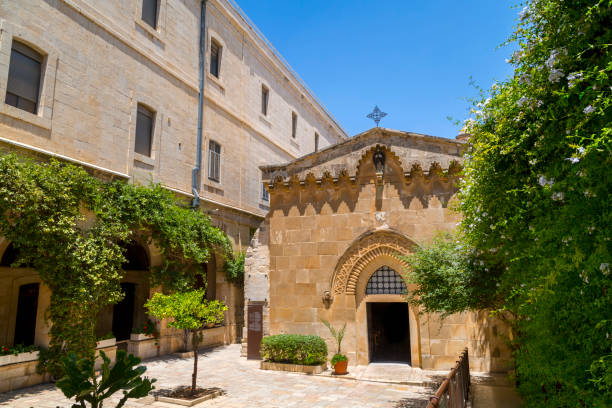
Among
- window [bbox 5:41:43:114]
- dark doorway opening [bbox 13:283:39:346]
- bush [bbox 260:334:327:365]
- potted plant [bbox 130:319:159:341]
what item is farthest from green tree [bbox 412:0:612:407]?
dark doorway opening [bbox 13:283:39:346]

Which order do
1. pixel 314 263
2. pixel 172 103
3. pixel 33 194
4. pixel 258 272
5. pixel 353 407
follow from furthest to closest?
pixel 172 103
pixel 258 272
pixel 314 263
pixel 33 194
pixel 353 407

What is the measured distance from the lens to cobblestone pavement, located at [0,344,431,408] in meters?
8.97

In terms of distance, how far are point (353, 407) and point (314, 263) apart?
5621mm

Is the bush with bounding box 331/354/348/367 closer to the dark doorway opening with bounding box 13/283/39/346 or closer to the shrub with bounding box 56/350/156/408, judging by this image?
the shrub with bounding box 56/350/156/408

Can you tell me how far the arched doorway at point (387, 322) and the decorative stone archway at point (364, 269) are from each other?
20cm

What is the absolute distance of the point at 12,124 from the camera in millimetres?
10477

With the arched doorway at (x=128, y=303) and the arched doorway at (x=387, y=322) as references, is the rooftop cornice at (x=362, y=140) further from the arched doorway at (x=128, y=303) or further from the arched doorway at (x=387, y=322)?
the arched doorway at (x=128, y=303)

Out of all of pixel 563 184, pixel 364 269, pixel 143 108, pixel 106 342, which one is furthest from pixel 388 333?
pixel 563 184

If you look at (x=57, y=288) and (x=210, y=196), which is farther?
(x=210, y=196)

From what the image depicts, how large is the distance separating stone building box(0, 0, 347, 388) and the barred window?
24.1ft

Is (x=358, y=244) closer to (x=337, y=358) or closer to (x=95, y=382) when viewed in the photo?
(x=337, y=358)

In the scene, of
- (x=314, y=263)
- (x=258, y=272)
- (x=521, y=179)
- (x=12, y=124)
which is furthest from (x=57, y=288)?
(x=521, y=179)

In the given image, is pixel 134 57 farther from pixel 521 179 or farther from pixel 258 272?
pixel 521 179

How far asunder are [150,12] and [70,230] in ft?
30.2
